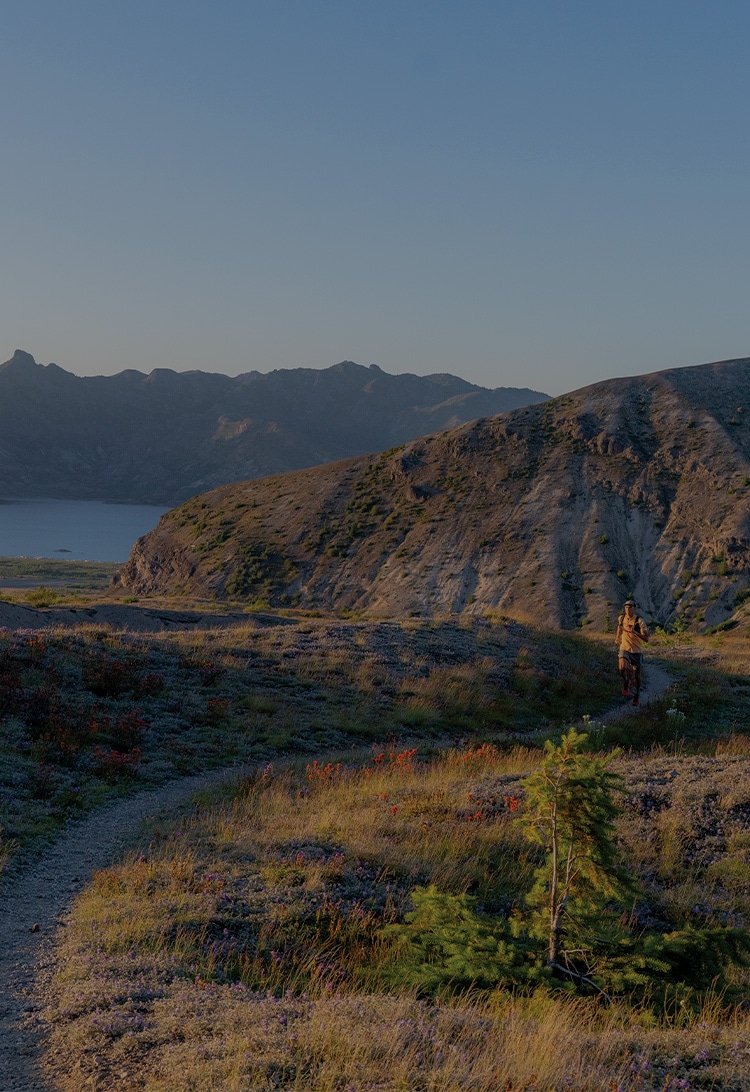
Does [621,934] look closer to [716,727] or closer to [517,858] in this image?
[517,858]

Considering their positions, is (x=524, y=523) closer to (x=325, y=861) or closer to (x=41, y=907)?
(x=325, y=861)

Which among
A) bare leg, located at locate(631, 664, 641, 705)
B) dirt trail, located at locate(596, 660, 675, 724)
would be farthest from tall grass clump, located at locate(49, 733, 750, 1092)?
bare leg, located at locate(631, 664, 641, 705)

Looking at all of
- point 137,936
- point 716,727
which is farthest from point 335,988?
point 716,727

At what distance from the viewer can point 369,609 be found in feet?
208

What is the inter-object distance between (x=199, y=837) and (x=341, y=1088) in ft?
18.6

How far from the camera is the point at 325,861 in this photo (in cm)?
847

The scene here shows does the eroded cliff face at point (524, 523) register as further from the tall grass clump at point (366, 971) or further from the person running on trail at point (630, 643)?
the tall grass clump at point (366, 971)

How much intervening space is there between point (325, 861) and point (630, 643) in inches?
648

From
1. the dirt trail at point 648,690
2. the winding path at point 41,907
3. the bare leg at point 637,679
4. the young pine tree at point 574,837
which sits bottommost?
the dirt trail at point 648,690

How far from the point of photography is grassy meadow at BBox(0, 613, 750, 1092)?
4.72 metres

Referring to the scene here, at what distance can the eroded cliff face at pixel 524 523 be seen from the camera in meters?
61.9

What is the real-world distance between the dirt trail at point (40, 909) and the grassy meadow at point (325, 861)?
203mm

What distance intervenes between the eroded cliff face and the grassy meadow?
3809 cm

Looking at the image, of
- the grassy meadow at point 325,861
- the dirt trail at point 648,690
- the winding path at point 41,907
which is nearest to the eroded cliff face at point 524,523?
the dirt trail at point 648,690
